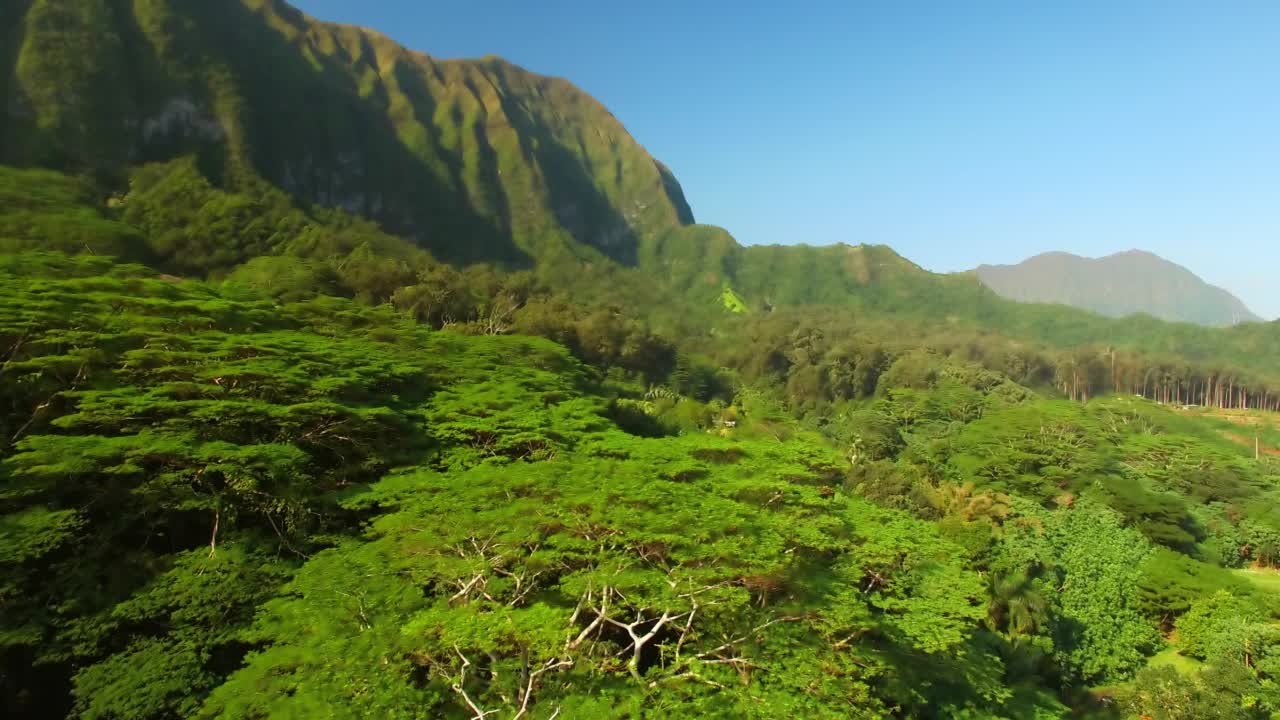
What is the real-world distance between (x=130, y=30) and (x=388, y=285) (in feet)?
195

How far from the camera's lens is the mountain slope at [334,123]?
60.2 meters

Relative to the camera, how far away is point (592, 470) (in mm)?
12047

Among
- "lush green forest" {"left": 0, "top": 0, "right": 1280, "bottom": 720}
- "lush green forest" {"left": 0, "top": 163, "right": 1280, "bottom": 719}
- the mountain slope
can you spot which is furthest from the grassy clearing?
the mountain slope

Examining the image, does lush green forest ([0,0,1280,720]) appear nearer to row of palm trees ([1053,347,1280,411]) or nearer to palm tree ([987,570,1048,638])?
palm tree ([987,570,1048,638])

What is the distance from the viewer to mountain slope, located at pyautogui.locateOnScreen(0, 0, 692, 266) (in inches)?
2372

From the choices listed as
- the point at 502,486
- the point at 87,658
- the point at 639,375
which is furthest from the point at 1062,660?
the point at 639,375

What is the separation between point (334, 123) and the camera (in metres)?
97.4

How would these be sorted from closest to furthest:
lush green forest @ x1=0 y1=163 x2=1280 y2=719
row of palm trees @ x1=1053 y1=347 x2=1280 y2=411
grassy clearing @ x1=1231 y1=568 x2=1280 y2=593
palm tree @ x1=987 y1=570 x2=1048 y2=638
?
1. lush green forest @ x1=0 y1=163 x2=1280 y2=719
2. palm tree @ x1=987 y1=570 x2=1048 y2=638
3. grassy clearing @ x1=1231 y1=568 x2=1280 y2=593
4. row of palm trees @ x1=1053 y1=347 x2=1280 y2=411

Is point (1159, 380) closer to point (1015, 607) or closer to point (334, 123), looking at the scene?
point (1015, 607)

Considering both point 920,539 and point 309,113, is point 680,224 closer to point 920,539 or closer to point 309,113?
point 309,113

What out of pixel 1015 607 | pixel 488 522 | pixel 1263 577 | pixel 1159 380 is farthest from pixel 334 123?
pixel 1159 380

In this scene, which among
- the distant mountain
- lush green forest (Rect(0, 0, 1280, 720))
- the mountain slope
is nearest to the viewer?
lush green forest (Rect(0, 0, 1280, 720))

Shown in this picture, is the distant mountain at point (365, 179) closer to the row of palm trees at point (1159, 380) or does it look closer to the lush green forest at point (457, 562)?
the lush green forest at point (457, 562)

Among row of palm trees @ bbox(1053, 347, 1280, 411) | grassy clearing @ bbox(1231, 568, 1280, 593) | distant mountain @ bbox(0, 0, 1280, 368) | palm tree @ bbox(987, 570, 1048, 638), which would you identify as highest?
distant mountain @ bbox(0, 0, 1280, 368)
